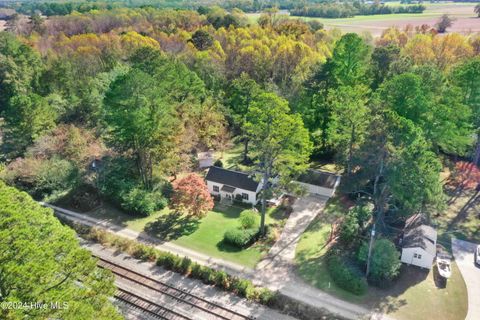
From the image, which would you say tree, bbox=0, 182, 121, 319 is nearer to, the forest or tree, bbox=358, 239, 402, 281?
the forest

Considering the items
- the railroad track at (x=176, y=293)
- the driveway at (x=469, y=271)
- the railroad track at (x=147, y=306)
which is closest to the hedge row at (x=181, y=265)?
the railroad track at (x=176, y=293)

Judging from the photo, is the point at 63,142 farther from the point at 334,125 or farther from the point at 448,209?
the point at 448,209

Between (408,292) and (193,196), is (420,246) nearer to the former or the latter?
(408,292)

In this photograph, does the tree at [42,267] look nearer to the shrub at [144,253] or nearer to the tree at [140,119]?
the shrub at [144,253]

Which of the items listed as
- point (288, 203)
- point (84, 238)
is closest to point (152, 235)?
point (84, 238)

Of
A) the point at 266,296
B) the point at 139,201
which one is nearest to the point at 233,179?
the point at 139,201

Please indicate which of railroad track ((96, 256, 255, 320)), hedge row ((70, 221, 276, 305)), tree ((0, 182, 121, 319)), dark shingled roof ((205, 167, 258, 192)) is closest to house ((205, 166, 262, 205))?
dark shingled roof ((205, 167, 258, 192))
